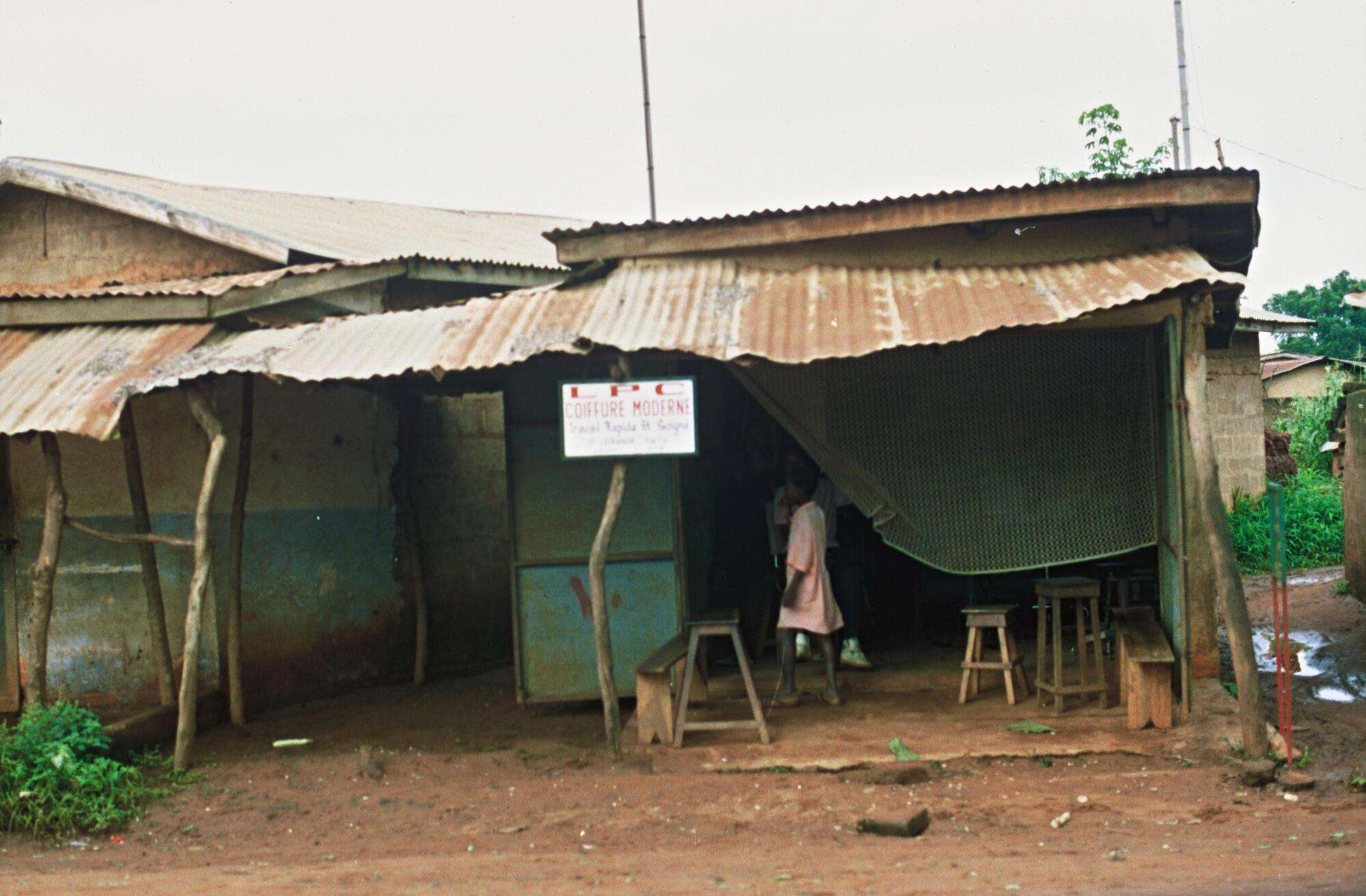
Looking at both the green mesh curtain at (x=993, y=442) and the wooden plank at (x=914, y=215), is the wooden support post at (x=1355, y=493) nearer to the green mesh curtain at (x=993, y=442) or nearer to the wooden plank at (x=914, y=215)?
the green mesh curtain at (x=993, y=442)

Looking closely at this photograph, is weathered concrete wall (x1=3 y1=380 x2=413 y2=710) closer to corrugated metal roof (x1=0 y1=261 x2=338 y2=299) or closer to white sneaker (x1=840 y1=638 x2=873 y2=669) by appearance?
corrugated metal roof (x1=0 y1=261 x2=338 y2=299)

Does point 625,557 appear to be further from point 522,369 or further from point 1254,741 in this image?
point 1254,741

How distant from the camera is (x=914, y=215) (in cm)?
740

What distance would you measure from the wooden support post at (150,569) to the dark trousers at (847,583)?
4.74m

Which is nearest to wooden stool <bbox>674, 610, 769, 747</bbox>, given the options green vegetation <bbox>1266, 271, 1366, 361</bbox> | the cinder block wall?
the cinder block wall

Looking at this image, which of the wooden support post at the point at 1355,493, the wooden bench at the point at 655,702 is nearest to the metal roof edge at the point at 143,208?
the wooden bench at the point at 655,702

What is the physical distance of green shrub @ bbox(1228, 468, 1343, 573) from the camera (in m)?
15.0

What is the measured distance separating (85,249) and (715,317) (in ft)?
19.9

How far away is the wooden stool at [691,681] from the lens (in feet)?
23.2

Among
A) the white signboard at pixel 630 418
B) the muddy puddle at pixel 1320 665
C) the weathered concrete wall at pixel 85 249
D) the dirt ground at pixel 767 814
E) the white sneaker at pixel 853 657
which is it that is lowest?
the muddy puddle at pixel 1320 665

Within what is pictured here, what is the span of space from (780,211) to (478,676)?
5.36 m

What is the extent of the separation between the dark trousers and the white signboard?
2.50 metres

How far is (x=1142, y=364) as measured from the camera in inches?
307

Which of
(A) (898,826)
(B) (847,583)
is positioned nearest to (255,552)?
(B) (847,583)
